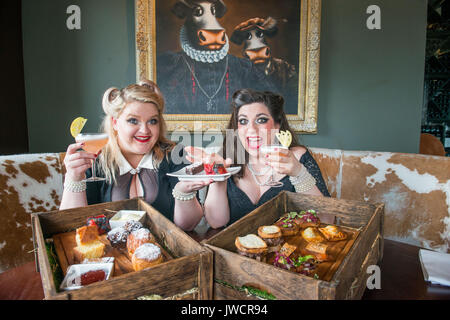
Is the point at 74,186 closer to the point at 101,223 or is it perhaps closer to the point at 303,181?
the point at 101,223

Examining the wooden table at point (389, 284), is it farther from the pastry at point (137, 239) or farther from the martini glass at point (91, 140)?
the martini glass at point (91, 140)

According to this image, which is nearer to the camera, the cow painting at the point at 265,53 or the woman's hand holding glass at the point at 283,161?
the woman's hand holding glass at the point at 283,161

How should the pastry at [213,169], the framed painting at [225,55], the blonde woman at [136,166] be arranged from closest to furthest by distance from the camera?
the pastry at [213,169]
the blonde woman at [136,166]
the framed painting at [225,55]

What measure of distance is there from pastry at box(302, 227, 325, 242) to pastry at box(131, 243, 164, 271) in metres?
0.62

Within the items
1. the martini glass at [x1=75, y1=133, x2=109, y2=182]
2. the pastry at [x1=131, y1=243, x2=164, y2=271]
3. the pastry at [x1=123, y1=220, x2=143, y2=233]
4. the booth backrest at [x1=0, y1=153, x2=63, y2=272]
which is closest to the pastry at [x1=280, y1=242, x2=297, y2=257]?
the pastry at [x1=131, y1=243, x2=164, y2=271]

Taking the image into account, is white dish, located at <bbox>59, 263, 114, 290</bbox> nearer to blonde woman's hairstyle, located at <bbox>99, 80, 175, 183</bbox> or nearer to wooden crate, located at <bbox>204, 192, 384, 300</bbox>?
wooden crate, located at <bbox>204, 192, 384, 300</bbox>

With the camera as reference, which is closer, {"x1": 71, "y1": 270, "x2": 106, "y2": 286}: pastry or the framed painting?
{"x1": 71, "y1": 270, "x2": 106, "y2": 286}: pastry

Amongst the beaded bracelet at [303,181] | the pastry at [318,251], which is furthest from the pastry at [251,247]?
the beaded bracelet at [303,181]

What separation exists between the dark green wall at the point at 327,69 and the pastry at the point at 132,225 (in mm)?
2482

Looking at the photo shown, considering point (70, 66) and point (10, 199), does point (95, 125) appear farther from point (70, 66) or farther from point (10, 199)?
point (10, 199)

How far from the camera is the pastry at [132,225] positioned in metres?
1.11

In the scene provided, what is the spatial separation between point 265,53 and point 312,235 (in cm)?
268

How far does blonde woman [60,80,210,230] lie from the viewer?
163 cm
